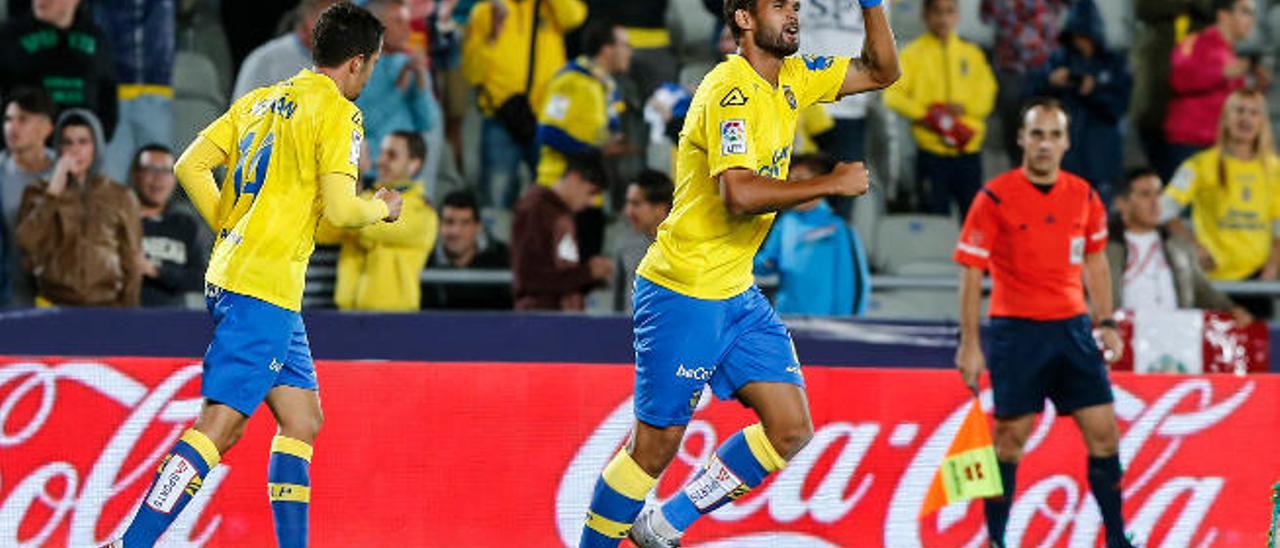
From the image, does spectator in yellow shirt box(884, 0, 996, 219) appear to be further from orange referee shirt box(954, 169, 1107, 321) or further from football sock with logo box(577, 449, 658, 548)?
football sock with logo box(577, 449, 658, 548)

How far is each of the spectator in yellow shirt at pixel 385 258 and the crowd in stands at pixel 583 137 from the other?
0.04ft

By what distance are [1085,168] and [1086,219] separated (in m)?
3.56

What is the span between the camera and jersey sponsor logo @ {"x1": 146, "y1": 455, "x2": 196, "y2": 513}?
25.4ft

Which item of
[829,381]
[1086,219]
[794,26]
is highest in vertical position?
[794,26]

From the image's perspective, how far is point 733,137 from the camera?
25.0ft

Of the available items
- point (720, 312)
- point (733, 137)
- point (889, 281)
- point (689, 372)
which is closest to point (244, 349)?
point (689, 372)

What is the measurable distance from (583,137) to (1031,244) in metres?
3.47

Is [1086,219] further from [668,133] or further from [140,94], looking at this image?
[140,94]

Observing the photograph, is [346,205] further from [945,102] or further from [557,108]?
[945,102]

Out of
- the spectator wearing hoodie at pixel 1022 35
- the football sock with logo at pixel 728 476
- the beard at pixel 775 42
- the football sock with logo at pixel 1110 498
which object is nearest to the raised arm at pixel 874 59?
the beard at pixel 775 42

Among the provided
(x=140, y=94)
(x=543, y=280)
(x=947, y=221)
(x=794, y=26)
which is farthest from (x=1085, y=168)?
(x=794, y=26)

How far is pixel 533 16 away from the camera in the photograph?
13.2 metres

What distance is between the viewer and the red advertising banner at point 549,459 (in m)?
9.65

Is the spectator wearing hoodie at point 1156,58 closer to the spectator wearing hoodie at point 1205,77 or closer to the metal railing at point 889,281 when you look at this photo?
the spectator wearing hoodie at point 1205,77
